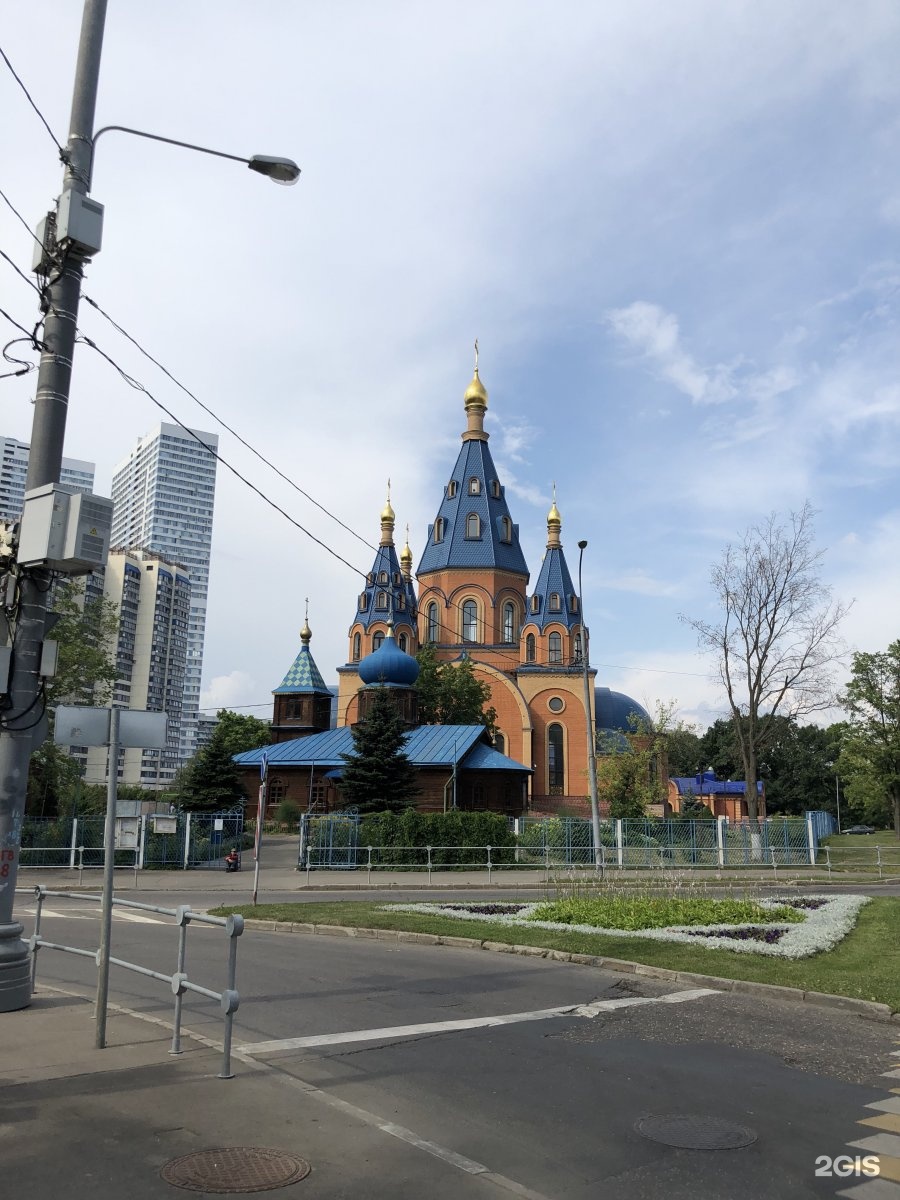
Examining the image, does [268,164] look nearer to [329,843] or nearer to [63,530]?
[63,530]

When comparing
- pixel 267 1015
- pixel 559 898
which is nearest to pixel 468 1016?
pixel 267 1015

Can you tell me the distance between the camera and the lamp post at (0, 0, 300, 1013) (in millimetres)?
7582

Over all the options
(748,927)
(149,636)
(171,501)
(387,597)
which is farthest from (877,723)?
(171,501)

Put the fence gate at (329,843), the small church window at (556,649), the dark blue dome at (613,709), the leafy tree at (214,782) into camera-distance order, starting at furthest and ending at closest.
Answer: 1. the dark blue dome at (613,709)
2. the small church window at (556,649)
3. the leafy tree at (214,782)
4. the fence gate at (329,843)

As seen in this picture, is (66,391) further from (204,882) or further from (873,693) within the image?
(873,693)

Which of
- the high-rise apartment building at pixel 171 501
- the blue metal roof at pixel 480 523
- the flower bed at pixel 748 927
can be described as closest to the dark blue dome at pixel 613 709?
the blue metal roof at pixel 480 523

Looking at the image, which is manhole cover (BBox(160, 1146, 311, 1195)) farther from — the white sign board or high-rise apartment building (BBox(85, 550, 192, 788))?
high-rise apartment building (BBox(85, 550, 192, 788))

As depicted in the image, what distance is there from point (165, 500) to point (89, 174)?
521 ft

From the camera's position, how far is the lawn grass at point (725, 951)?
9.84 meters

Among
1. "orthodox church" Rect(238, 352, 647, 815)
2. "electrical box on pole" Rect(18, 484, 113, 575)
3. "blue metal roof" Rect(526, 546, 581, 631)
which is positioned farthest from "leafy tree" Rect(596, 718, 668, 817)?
"electrical box on pole" Rect(18, 484, 113, 575)

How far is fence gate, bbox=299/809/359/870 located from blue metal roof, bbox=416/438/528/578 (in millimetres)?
37575

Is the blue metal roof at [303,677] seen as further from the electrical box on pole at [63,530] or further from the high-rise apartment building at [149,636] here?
the electrical box on pole at [63,530]

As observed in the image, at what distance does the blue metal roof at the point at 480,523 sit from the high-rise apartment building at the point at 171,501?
95367 mm

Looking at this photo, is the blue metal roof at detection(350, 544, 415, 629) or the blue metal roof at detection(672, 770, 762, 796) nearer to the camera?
the blue metal roof at detection(350, 544, 415, 629)
